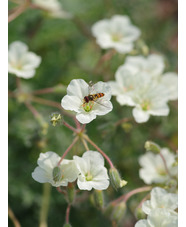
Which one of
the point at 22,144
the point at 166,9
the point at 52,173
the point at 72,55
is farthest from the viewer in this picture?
the point at 166,9

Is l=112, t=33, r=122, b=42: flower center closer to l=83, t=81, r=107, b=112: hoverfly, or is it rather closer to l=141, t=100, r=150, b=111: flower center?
l=141, t=100, r=150, b=111: flower center

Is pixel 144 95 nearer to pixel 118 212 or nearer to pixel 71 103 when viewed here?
pixel 71 103

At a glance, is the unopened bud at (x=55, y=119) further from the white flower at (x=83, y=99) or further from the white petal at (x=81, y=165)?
the white petal at (x=81, y=165)

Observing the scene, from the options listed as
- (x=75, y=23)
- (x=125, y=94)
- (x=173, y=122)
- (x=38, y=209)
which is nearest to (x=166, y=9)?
(x=75, y=23)

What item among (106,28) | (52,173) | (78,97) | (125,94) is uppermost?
(106,28)

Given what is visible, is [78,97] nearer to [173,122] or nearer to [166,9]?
[173,122]

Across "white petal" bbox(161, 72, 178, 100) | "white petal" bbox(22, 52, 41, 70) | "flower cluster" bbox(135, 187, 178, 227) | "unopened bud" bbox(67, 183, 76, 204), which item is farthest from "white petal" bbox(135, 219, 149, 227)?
"white petal" bbox(22, 52, 41, 70)
